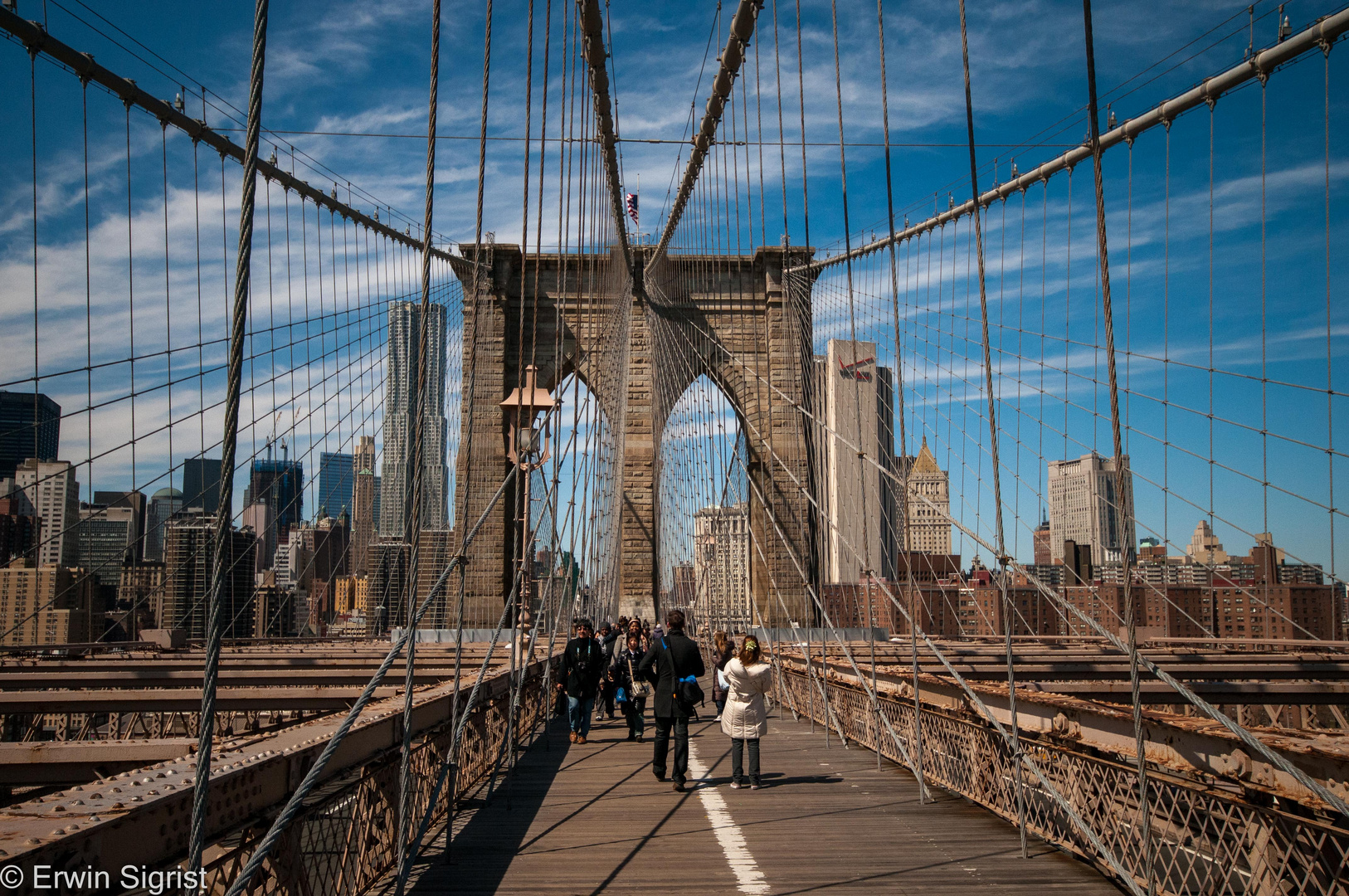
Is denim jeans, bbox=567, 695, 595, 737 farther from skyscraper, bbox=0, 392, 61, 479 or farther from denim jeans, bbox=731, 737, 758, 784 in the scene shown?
skyscraper, bbox=0, 392, 61, 479

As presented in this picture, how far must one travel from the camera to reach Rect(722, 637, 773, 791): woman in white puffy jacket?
5.75 meters

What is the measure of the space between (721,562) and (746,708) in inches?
798

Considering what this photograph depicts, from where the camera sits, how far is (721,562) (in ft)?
85.3

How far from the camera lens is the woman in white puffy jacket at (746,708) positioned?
5746mm

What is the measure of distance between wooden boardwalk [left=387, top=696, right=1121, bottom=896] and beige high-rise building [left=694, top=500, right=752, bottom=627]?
700 centimetres

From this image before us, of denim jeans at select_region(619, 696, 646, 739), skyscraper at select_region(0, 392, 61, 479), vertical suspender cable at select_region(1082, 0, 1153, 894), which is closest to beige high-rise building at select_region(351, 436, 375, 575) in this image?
skyscraper at select_region(0, 392, 61, 479)

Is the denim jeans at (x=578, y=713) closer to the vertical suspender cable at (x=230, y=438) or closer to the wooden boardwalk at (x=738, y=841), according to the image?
the wooden boardwalk at (x=738, y=841)

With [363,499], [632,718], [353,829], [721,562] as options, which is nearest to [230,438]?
[353,829]

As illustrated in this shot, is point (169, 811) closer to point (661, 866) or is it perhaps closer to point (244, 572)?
point (661, 866)

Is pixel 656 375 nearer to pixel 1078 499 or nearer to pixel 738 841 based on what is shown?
pixel 1078 499

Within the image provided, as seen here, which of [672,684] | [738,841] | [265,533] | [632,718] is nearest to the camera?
[738,841]

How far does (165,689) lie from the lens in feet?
25.3

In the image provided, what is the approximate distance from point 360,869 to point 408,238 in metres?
20.8

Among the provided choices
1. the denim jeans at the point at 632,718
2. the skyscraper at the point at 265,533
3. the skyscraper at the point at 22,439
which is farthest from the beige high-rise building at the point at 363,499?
the denim jeans at the point at 632,718
